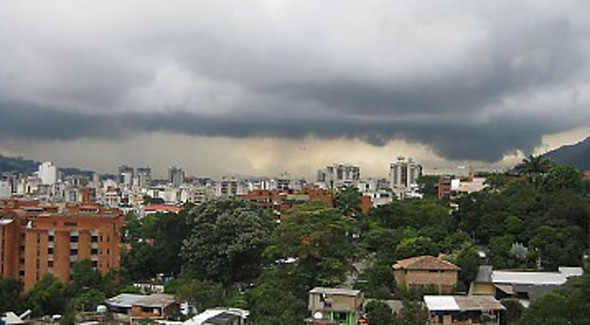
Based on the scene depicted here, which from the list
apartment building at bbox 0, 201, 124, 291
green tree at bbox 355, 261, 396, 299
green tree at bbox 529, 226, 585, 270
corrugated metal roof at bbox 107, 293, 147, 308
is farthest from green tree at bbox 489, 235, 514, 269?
apartment building at bbox 0, 201, 124, 291

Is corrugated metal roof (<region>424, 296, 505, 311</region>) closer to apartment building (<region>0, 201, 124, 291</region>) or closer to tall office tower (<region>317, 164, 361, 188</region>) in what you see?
apartment building (<region>0, 201, 124, 291</region>)

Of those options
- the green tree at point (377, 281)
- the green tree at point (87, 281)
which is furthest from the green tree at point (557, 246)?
the green tree at point (87, 281)

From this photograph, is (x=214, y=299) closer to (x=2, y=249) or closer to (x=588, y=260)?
(x=2, y=249)

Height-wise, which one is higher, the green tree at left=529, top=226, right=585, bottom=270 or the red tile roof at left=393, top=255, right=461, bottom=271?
the green tree at left=529, top=226, right=585, bottom=270

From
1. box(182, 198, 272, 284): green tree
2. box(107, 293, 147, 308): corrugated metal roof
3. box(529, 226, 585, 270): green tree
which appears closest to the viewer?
box(107, 293, 147, 308): corrugated metal roof

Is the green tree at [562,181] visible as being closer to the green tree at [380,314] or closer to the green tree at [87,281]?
the green tree at [380,314]

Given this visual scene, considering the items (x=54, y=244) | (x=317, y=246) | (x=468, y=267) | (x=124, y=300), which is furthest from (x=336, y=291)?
(x=54, y=244)

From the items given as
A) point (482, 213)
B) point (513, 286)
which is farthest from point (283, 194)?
point (513, 286)
